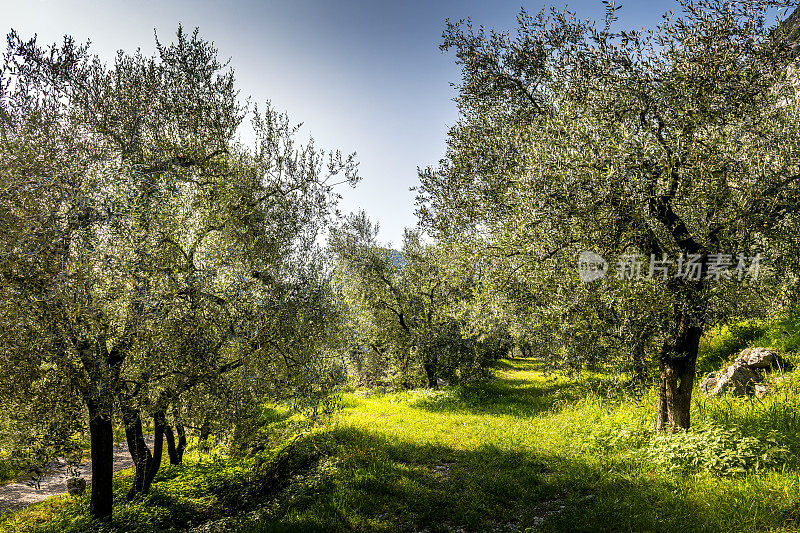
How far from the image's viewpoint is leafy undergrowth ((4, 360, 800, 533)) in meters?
7.80

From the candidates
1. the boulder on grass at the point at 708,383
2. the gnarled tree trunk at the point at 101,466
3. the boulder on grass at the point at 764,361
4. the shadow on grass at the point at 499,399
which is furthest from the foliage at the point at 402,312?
the gnarled tree trunk at the point at 101,466

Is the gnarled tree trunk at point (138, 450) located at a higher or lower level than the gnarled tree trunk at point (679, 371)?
lower

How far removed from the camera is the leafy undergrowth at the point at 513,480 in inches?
307

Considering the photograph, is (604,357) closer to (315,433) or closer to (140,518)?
(315,433)

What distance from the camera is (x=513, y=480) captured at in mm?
10195

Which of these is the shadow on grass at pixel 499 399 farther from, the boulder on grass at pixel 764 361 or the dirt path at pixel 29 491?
the dirt path at pixel 29 491

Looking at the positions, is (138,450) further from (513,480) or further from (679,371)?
(679,371)

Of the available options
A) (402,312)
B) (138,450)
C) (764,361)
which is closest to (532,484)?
(764,361)

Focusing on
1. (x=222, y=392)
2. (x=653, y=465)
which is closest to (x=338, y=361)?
(x=222, y=392)

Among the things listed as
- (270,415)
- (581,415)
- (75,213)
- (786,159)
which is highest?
(786,159)

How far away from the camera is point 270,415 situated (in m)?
12.0

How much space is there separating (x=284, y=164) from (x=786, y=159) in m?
14.5

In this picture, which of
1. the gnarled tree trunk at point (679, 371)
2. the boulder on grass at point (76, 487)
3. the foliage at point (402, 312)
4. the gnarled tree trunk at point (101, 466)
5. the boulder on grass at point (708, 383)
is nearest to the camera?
the gnarled tree trunk at point (101, 466)

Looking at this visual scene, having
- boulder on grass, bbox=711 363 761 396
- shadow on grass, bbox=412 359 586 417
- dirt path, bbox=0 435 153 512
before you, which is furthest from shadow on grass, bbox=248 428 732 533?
dirt path, bbox=0 435 153 512
